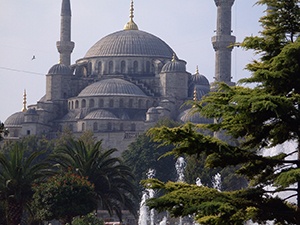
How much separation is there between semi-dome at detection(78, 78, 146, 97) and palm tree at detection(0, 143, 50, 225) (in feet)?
269

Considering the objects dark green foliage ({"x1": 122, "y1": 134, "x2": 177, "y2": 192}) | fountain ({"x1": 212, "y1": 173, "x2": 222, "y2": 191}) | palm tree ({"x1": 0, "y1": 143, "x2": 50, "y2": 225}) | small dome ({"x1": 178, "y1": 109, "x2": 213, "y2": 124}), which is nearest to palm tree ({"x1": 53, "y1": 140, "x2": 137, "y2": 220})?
palm tree ({"x1": 0, "y1": 143, "x2": 50, "y2": 225})

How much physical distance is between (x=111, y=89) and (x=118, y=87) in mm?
952

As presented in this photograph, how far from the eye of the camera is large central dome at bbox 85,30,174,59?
134250 mm

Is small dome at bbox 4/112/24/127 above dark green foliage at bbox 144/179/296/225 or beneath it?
above

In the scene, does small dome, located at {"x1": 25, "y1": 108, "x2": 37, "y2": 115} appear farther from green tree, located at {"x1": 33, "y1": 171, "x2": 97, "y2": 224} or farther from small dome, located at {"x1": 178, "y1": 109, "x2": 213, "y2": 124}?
green tree, located at {"x1": 33, "y1": 171, "x2": 97, "y2": 224}

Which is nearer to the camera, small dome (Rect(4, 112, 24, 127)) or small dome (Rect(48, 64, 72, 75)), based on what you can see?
small dome (Rect(48, 64, 72, 75))

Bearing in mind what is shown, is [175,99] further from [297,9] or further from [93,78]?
[297,9]

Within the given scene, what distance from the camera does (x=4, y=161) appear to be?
4156 cm

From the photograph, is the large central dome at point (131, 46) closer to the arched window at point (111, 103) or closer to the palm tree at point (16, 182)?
the arched window at point (111, 103)

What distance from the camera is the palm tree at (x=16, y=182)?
4116 centimetres

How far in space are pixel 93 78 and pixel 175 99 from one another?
12116 mm

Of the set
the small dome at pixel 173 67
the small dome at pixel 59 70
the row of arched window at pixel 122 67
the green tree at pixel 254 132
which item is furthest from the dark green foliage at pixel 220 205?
the row of arched window at pixel 122 67

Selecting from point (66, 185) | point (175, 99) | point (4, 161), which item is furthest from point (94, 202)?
point (175, 99)

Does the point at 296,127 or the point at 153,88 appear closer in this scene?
the point at 296,127
